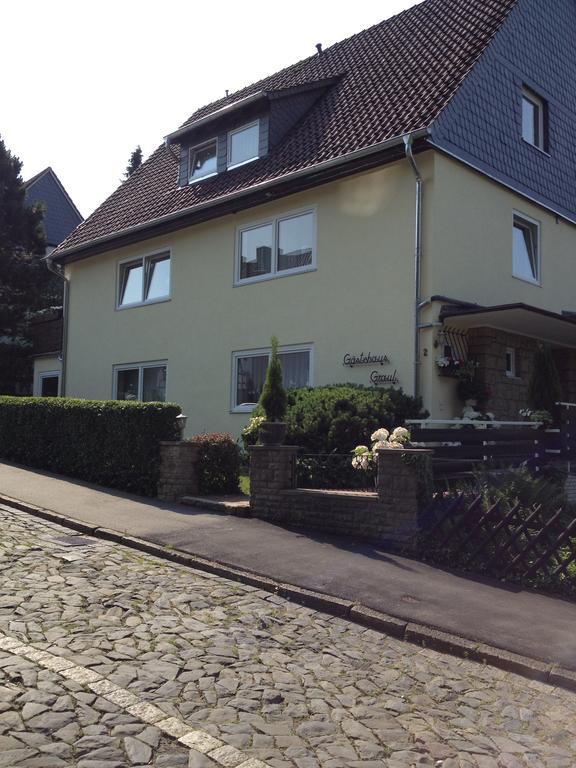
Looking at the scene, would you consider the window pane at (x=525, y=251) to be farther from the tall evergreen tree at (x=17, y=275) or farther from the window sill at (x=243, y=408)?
the tall evergreen tree at (x=17, y=275)

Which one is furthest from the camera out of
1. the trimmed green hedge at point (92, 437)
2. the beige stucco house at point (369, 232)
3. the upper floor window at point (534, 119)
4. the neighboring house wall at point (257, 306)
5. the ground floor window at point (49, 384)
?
the ground floor window at point (49, 384)

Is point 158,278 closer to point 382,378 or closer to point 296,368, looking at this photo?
point 296,368

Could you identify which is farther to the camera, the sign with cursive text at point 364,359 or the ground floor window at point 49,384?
the ground floor window at point 49,384

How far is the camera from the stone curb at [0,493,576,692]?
4.86 meters

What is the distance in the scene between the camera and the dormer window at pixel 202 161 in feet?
54.9

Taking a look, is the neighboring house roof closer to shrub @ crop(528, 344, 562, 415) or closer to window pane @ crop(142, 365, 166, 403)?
window pane @ crop(142, 365, 166, 403)

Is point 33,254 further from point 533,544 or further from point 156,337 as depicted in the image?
point 533,544

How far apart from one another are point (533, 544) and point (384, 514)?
1.82 metres

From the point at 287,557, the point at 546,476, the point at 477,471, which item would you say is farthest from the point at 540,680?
the point at 546,476

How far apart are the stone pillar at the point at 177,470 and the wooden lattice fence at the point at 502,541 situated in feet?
13.4

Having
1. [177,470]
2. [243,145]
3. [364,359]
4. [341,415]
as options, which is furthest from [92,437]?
[243,145]

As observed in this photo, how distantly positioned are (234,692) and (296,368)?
9.99m

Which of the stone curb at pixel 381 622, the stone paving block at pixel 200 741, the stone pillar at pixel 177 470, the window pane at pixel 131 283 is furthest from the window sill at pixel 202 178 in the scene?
the stone paving block at pixel 200 741

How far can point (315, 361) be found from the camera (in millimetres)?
13422
